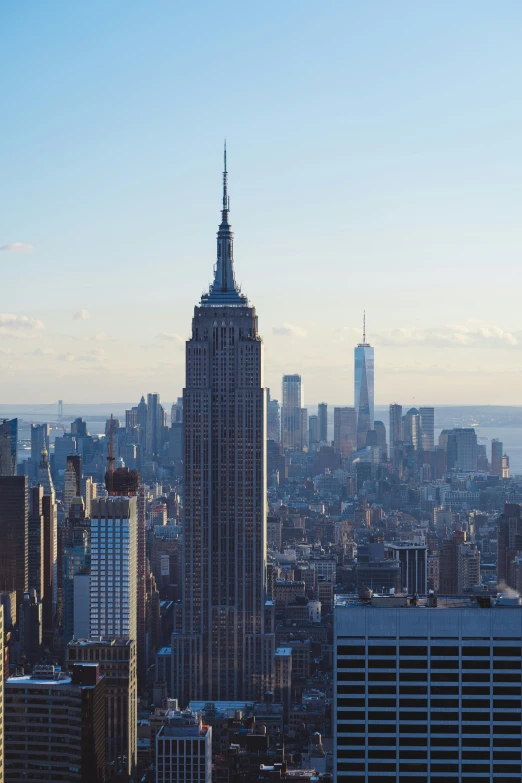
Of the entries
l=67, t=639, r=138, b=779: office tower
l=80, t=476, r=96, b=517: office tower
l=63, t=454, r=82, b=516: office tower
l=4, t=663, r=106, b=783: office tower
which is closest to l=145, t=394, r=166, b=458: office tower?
l=63, t=454, r=82, b=516: office tower

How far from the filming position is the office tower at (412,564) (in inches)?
2283

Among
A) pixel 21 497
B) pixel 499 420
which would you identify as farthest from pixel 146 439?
pixel 21 497

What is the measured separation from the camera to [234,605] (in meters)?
48.7

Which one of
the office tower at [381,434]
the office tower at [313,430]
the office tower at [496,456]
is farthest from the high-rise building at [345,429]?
the office tower at [496,456]

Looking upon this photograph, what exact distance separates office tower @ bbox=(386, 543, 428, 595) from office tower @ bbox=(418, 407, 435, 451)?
45.0 m

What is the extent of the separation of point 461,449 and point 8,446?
47892 millimetres

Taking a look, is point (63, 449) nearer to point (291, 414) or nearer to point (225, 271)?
→ point (291, 414)

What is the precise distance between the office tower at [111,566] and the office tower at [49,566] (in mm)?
6830

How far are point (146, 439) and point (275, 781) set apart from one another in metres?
65.4

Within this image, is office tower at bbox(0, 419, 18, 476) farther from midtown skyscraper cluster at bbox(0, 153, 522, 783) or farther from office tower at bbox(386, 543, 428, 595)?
office tower at bbox(386, 543, 428, 595)

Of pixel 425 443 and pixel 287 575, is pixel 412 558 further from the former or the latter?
pixel 425 443

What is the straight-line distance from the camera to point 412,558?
59.1 metres

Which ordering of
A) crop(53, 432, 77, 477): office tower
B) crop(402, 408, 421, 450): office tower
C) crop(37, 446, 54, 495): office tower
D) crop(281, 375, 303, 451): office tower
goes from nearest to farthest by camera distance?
1. crop(37, 446, 54, 495): office tower
2. crop(53, 432, 77, 477): office tower
3. crop(281, 375, 303, 451): office tower
4. crop(402, 408, 421, 450): office tower

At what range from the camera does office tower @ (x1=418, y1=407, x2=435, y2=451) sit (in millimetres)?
105381
